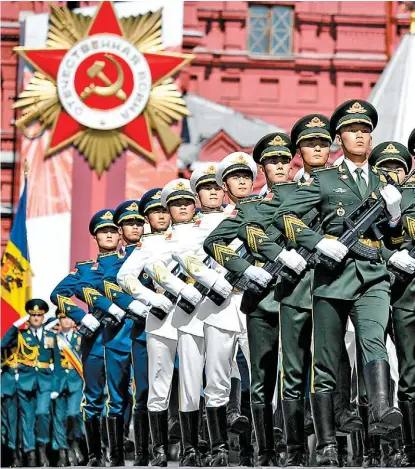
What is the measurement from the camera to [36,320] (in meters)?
14.4

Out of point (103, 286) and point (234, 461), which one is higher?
point (103, 286)

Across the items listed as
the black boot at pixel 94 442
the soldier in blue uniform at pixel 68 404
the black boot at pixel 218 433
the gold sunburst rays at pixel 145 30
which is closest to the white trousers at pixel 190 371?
the black boot at pixel 218 433

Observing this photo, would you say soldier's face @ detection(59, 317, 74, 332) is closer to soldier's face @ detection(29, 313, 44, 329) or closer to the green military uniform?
soldier's face @ detection(29, 313, 44, 329)

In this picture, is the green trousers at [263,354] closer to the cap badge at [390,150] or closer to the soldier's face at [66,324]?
the cap badge at [390,150]

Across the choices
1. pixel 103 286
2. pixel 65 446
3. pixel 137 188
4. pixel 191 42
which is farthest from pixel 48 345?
pixel 191 42

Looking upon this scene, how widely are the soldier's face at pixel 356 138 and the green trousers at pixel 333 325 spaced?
74 cm

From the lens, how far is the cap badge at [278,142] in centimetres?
918

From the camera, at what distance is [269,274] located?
8.52 m

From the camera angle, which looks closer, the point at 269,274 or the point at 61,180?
the point at 269,274

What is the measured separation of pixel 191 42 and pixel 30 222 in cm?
351

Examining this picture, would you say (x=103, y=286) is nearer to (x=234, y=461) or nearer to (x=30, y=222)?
(x=234, y=461)

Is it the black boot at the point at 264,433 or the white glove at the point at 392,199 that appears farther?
the black boot at the point at 264,433

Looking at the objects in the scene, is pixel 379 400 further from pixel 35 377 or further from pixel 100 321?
pixel 35 377

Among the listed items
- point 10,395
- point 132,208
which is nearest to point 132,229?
point 132,208
